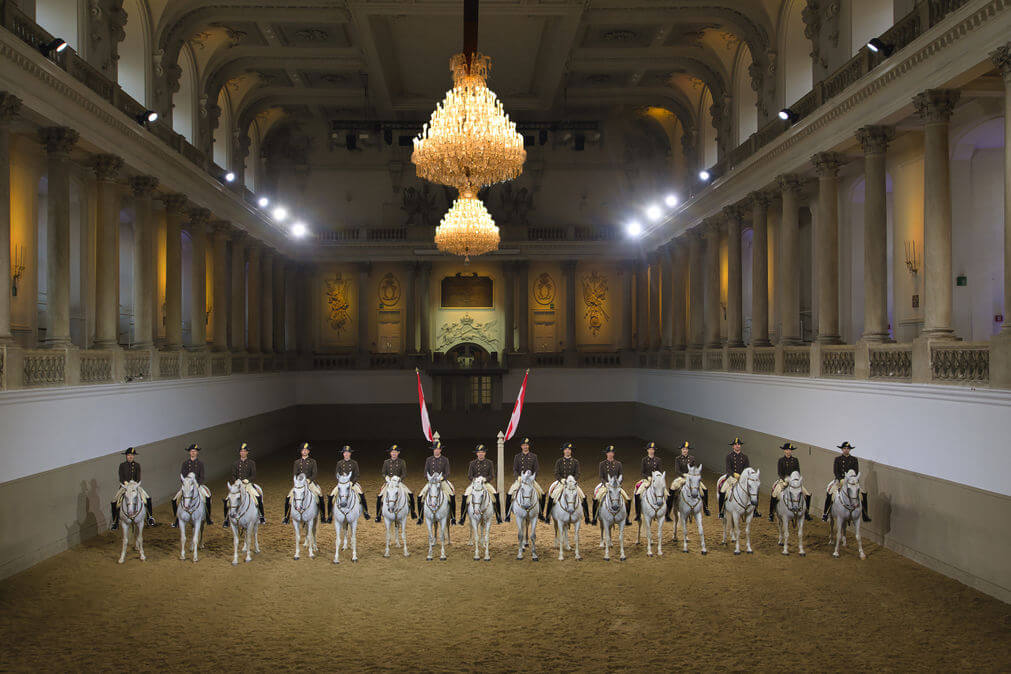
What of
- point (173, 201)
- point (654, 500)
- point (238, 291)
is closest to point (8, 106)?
point (173, 201)

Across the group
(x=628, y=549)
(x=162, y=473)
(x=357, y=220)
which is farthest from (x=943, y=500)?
(x=357, y=220)

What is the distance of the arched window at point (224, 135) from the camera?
89.0 ft

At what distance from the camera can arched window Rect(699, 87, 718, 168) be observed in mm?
27875

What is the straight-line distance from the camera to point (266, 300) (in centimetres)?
2956

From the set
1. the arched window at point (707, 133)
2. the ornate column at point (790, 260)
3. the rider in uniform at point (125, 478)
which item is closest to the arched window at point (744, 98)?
the arched window at point (707, 133)

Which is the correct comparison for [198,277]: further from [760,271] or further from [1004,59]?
[1004,59]

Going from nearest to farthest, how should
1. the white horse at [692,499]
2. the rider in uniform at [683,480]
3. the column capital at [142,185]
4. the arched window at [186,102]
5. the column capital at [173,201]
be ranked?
the white horse at [692,499] → the rider in uniform at [683,480] → the column capital at [142,185] → the column capital at [173,201] → the arched window at [186,102]

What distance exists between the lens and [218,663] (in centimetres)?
840

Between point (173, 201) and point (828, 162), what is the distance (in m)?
16.2

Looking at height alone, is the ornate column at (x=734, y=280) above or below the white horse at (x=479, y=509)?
above

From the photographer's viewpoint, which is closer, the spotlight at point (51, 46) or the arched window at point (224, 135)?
the spotlight at point (51, 46)

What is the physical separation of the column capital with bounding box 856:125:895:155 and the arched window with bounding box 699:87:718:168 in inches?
510

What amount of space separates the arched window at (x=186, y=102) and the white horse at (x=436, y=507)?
16038 millimetres

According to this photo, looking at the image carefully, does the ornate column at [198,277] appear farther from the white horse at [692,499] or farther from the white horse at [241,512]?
the white horse at [692,499]
